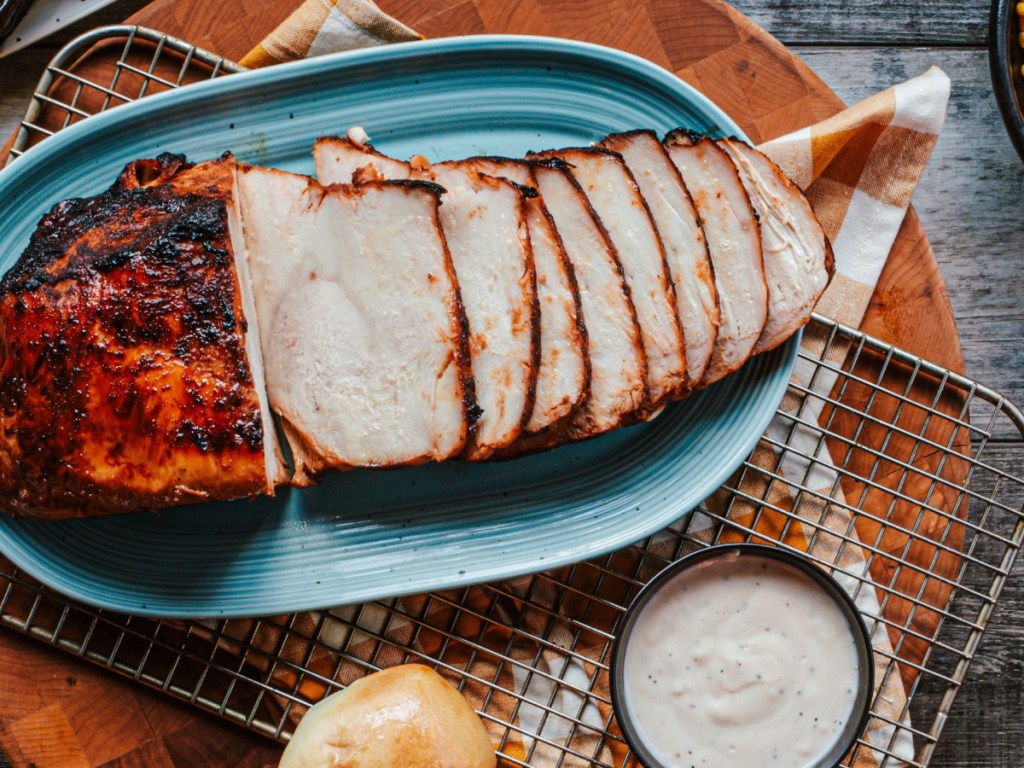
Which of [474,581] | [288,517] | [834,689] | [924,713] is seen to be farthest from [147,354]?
[924,713]

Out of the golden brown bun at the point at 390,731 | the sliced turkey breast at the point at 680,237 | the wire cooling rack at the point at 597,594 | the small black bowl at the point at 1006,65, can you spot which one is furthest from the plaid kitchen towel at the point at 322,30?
the golden brown bun at the point at 390,731

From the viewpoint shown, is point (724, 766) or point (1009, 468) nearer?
point (724, 766)

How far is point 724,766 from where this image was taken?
2986 mm

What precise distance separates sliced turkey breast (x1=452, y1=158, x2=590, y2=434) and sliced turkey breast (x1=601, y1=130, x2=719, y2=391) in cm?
38

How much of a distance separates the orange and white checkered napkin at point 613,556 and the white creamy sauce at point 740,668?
1.03 ft

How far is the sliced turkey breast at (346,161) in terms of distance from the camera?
Result: 3.06 m

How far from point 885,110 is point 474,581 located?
2.31 metres

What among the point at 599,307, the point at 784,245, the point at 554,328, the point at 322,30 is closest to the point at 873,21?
the point at 784,245

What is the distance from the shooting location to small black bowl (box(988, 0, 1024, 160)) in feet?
10.9

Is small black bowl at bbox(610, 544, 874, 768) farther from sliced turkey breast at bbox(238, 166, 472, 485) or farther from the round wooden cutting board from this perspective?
the round wooden cutting board

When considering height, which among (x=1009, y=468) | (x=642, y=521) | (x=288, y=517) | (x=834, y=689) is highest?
(x=1009, y=468)

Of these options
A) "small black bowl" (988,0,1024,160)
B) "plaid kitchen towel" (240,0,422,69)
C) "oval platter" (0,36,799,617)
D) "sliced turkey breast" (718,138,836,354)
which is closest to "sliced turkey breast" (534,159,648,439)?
"oval platter" (0,36,799,617)

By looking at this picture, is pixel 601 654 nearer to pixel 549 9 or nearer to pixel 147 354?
pixel 147 354

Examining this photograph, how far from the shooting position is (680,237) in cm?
313
